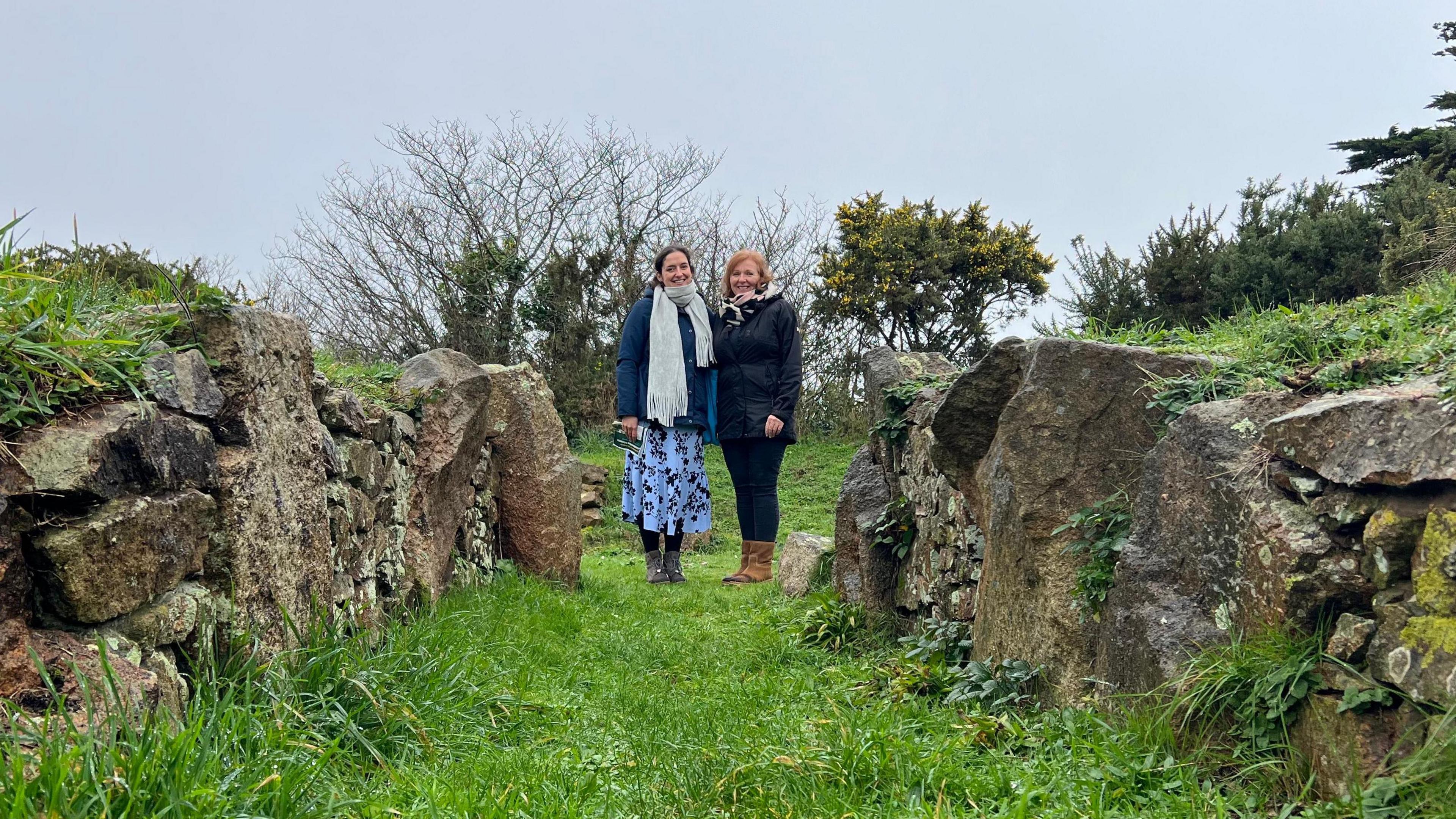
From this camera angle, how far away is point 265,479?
9.55 feet

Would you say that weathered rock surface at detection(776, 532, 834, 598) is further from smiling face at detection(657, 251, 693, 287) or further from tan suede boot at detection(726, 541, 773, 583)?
smiling face at detection(657, 251, 693, 287)

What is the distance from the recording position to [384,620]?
3.97m

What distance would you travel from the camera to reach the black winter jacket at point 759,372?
612 cm

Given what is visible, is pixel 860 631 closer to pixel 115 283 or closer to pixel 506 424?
pixel 506 424

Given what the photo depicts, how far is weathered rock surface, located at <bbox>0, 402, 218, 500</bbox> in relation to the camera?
6.96 ft

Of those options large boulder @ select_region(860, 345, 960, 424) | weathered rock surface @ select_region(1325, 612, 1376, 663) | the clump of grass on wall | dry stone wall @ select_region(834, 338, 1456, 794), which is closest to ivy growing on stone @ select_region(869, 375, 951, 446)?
large boulder @ select_region(860, 345, 960, 424)

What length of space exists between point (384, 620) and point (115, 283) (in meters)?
1.64

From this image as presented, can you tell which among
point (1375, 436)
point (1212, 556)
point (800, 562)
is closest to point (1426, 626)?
point (1375, 436)

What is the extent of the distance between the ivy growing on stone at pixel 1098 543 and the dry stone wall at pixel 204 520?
92.2 inches

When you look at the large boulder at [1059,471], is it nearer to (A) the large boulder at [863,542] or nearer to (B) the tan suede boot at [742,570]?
(A) the large boulder at [863,542]

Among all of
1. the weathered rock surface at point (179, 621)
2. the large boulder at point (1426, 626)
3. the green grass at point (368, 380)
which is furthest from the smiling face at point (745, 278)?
the large boulder at point (1426, 626)

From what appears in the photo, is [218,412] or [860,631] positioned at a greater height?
[218,412]

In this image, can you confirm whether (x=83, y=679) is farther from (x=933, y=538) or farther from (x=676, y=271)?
(x=676, y=271)

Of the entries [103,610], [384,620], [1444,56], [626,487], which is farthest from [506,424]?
[1444,56]
